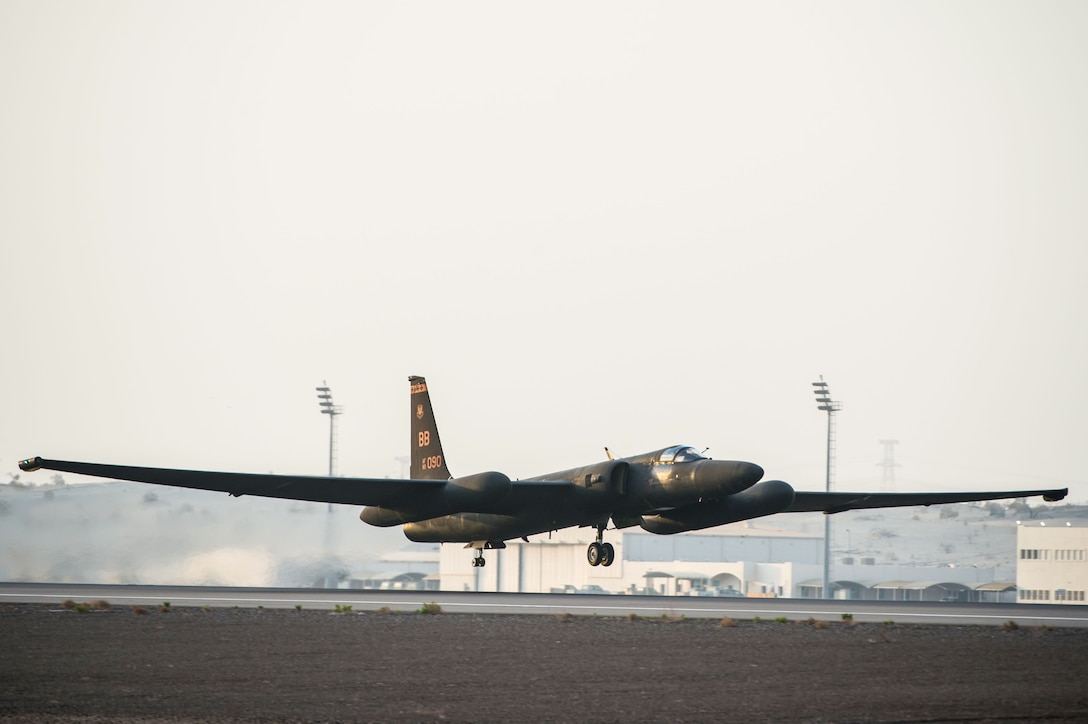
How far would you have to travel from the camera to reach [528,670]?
16.0m

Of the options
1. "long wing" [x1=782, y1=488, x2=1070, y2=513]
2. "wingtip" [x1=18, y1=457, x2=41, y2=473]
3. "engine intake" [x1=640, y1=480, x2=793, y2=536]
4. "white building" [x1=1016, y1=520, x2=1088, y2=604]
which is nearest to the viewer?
"wingtip" [x1=18, y1=457, x2=41, y2=473]

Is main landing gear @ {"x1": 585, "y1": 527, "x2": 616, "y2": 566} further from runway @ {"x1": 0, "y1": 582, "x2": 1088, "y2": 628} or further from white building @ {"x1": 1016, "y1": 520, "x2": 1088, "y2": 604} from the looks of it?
white building @ {"x1": 1016, "y1": 520, "x2": 1088, "y2": 604}

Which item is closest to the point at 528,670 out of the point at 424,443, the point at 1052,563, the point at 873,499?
the point at 424,443

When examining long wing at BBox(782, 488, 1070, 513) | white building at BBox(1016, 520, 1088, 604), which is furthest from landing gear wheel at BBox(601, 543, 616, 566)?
white building at BBox(1016, 520, 1088, 604)

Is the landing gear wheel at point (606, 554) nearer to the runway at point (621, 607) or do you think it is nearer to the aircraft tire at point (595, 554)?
the aircraft tire at point (595, 554)

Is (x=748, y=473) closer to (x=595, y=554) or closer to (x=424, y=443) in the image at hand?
(x=595, y=554)

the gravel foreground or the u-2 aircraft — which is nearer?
the gravel foreground

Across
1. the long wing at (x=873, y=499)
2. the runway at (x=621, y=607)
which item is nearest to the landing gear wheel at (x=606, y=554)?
the runway at (x=621, y=607)

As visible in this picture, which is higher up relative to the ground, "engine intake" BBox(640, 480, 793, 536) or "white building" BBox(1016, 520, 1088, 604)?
"engine intake" BBox(640, 480, 793, 536)

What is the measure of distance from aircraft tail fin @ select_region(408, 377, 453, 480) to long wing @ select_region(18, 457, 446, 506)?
4745 mm

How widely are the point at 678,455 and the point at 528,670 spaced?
558 inches

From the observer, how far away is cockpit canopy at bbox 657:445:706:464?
1160 inches

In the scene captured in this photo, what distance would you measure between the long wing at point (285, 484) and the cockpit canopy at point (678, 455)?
208 inches

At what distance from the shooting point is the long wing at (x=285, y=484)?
26.3 m
